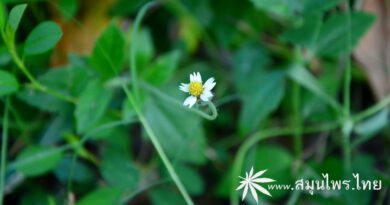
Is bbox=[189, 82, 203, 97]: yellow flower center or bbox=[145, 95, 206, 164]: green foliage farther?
bbox=[145, 95, 206, 164]: green foliage

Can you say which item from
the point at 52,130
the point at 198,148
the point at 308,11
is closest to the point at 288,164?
the point at 198,148

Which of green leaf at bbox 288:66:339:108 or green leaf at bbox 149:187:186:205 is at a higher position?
green leaf at bbox 288:66:339:108

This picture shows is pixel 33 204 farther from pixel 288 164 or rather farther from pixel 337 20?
pixel 337 20

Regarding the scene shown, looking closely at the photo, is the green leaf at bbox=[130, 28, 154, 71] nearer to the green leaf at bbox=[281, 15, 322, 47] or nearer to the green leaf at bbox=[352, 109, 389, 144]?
the green leaf at bbox=[281, 15, 322, 47]

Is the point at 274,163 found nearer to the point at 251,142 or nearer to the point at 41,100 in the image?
the point at 251,142

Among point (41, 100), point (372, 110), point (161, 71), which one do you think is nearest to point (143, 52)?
point (161, 71)

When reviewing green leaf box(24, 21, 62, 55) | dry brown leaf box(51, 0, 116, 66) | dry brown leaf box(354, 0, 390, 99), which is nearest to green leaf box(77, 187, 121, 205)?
green leaf box(24, 21, 62, 55)
